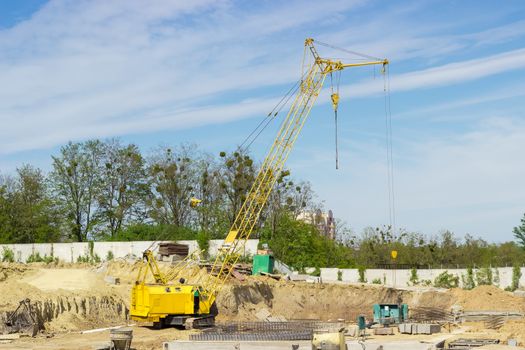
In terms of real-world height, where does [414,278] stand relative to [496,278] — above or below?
below

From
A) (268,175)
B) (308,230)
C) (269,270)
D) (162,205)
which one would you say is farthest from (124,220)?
(268,175)

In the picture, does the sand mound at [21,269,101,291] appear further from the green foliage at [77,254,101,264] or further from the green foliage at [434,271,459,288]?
the green foliage at [434,271,459,288]

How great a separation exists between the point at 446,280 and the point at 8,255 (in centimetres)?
3741

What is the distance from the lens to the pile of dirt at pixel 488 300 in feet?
154

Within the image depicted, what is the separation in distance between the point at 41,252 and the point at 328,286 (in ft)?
86.6

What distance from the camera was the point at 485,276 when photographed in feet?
184

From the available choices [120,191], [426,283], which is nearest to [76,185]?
[120,191]

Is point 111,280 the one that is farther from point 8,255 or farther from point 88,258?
point 8,255

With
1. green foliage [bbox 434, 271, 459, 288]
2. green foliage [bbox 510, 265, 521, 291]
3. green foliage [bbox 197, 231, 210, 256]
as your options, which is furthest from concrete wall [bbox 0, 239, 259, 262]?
green foliage [bbox 510, 265, 521, 291]

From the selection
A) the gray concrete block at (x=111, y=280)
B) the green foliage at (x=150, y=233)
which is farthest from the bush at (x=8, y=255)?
the gray concrete block at (x=111, y=280)

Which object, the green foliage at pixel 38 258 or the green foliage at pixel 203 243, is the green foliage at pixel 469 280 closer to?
the green foliage at pixel 203 243

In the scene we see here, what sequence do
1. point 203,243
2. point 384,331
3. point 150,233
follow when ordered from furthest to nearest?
1. point 150,233
2. point 203,243
3. point 384,331

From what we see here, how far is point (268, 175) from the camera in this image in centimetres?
4731

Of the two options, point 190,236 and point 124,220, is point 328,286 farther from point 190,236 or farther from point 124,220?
point 124,220
